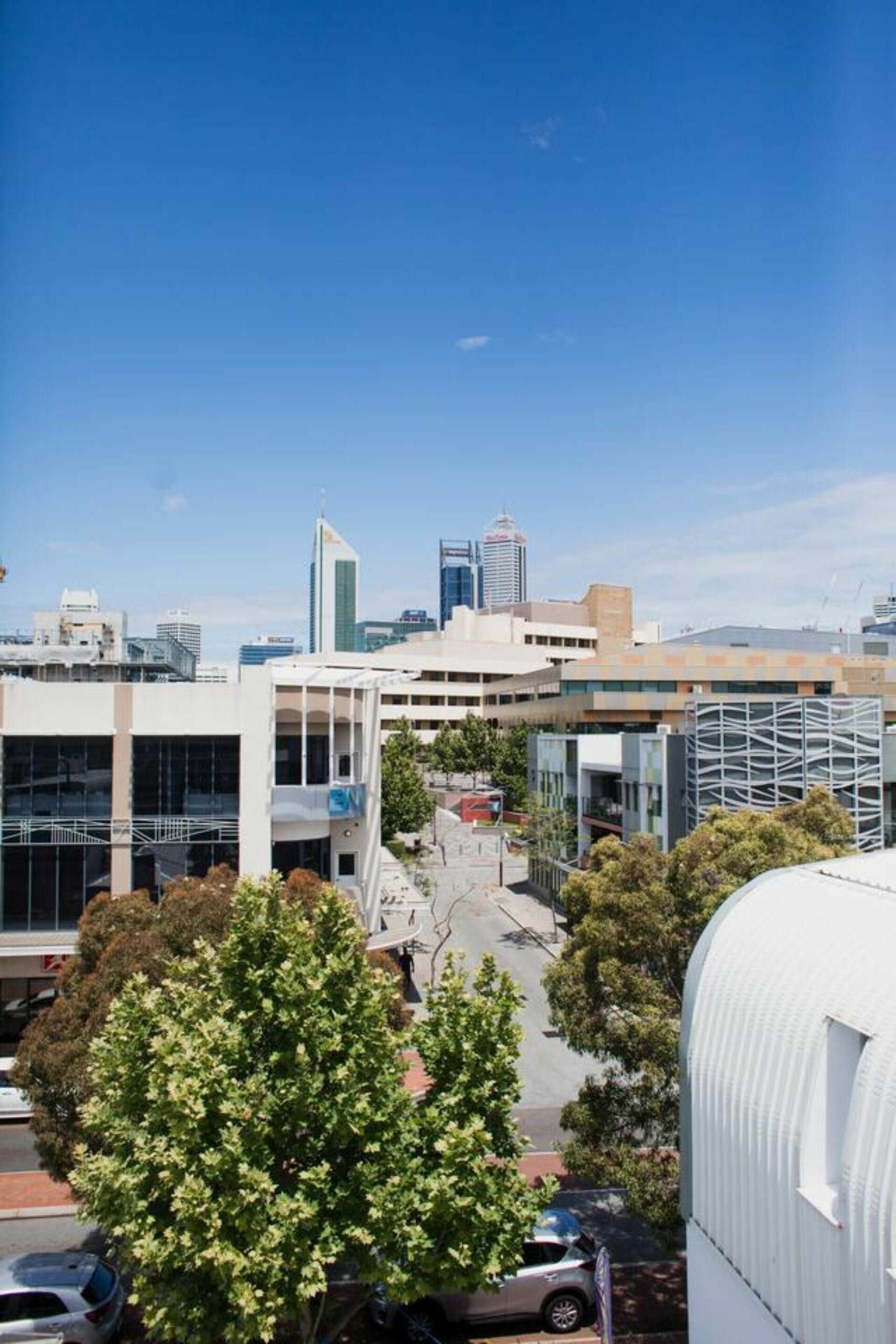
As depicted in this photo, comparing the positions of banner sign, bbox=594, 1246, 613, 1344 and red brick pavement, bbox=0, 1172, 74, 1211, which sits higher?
banner sign, bbox=594, 1246, 613, 1344

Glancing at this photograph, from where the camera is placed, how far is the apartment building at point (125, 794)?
29.3m

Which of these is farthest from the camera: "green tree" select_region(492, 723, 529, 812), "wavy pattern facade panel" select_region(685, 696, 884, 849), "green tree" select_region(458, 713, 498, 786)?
"green tree" select_region(458, 713, 498, 786)

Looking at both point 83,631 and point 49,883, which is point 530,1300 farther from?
point 83,631

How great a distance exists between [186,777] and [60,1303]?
17343 mm

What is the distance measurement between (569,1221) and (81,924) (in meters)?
10.8

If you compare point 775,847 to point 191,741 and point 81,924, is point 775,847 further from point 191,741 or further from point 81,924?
point 191,741

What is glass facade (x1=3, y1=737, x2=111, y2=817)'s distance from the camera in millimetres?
29469

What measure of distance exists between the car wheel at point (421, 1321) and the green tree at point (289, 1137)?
9.67 feet

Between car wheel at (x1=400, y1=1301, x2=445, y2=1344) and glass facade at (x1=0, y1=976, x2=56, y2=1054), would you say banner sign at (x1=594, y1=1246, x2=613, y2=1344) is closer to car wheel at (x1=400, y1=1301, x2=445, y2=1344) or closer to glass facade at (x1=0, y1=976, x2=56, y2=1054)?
car wheel at (x1=400, y1=1301, x2=445, y2=1344)

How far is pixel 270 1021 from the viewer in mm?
11219

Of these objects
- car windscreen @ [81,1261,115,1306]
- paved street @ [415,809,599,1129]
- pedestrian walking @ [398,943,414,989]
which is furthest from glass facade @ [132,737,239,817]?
car windscreen @ [81,1261,115,1306]

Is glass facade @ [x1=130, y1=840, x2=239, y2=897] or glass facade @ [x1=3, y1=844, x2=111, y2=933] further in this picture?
glass facade @ [x1=130, y1=840, x2=239, y2=897]

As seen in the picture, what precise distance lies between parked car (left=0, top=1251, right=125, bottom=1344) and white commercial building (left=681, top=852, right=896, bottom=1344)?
807 centimetres

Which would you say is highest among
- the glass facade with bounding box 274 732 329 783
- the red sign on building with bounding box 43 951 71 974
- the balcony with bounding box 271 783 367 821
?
the glass facade with bounding box 274 732 329 783
